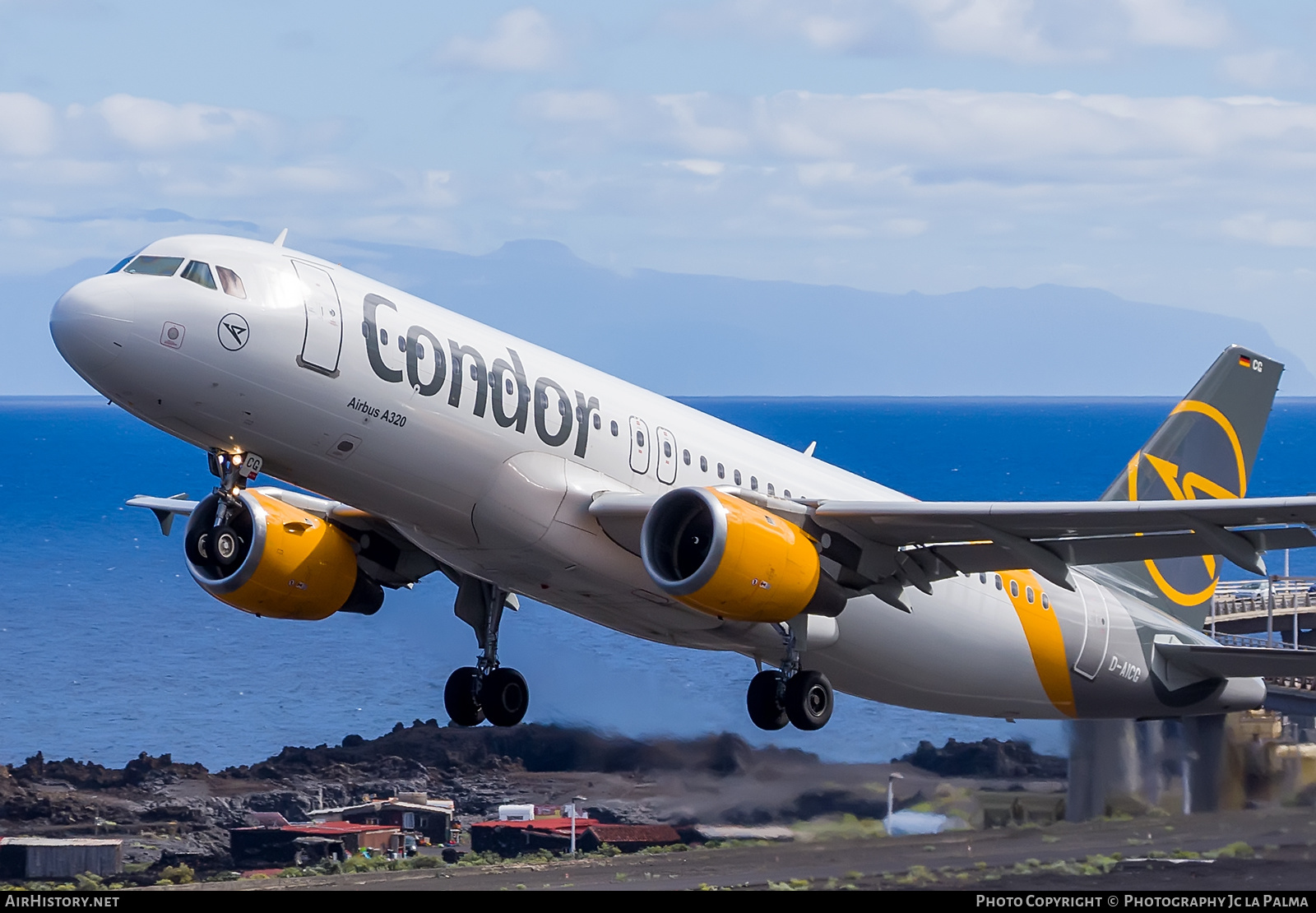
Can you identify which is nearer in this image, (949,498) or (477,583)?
(477,583)

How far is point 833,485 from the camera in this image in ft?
90.1

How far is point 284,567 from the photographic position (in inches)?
1037

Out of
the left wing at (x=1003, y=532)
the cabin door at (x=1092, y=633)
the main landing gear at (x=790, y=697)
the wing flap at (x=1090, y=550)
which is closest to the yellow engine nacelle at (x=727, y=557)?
the left wing at (x=1003, y=532)

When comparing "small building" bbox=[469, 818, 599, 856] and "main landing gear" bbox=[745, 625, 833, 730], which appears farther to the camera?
"small building" bbox=[469, 818, 599, 856]

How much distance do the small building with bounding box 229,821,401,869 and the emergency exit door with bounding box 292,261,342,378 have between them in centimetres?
3811

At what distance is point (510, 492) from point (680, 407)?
4118mm

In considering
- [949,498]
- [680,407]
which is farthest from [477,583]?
[949,498]

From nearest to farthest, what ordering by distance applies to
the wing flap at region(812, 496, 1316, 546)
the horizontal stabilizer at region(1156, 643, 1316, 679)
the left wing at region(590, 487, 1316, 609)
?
the wing flap at region(812, 496, 1316, 546), the left wing at region(590, 487, 1316, 609), the horizontal stabilizer at region(1156, 643, 1316, 679)

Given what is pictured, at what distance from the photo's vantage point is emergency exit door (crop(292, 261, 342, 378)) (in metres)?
21.6

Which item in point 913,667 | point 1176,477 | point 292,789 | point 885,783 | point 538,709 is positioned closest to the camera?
point 913,667

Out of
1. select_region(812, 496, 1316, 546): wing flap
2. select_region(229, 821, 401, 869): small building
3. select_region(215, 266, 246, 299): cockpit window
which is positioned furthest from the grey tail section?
select_region(229, 821, 401, 869): small building

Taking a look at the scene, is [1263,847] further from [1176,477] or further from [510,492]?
[510,492]

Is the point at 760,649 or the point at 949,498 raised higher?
the point at 949,498

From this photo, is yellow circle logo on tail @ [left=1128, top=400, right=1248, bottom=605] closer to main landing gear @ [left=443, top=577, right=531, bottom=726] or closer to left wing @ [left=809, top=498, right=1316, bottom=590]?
left wing @ [left=809, top=498, right=1316, bottom=590]
